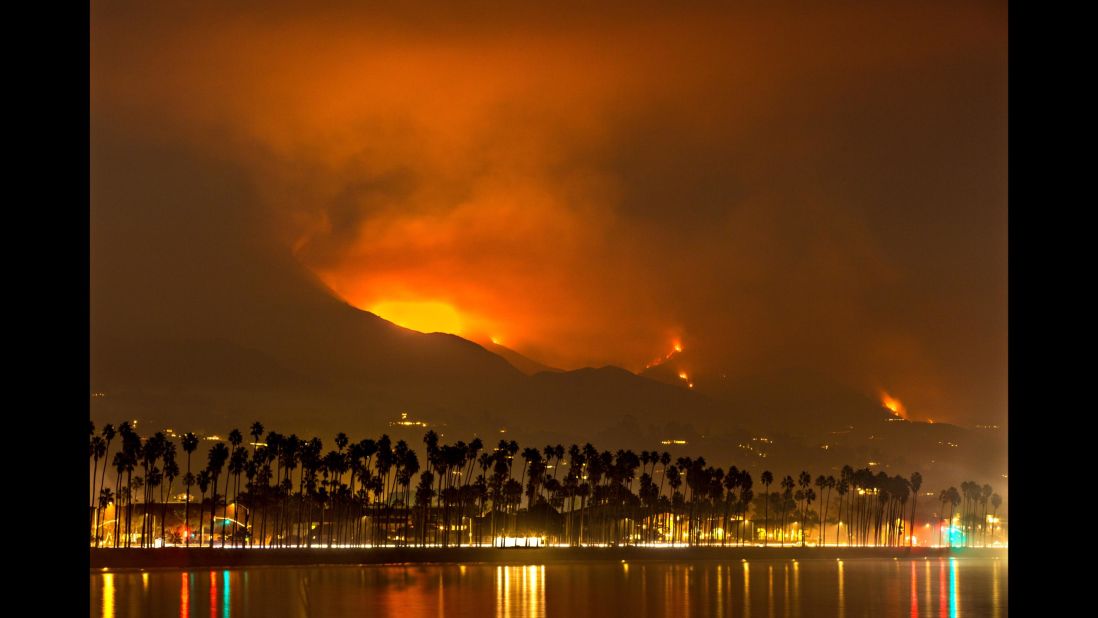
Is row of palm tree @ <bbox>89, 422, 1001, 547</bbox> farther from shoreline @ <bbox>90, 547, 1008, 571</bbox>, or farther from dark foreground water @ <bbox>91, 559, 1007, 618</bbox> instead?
dark foreground water @ <bbox>91, 559, 1007, 618</bbox>

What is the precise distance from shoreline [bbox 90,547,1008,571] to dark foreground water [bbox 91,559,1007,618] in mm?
5334

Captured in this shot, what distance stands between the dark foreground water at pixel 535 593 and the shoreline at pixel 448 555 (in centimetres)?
533

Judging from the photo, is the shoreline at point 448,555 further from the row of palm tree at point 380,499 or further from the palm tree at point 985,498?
the palm tree at point 985,498

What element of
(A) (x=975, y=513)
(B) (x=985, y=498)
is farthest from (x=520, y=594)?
(A) (x=975, y=513)

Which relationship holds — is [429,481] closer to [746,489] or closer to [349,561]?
[349,561]

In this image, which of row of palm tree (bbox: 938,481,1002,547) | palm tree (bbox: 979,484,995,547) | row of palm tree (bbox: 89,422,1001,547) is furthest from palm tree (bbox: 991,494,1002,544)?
row of palm tree (bbox: 89,422,1001,547)

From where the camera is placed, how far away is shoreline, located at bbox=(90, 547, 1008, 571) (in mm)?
79000

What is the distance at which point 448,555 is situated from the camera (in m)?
91.9

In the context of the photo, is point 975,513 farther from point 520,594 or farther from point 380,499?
point 520,594

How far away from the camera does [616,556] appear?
10306 cm

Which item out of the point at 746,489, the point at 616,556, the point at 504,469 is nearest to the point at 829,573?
the point at 616,556
